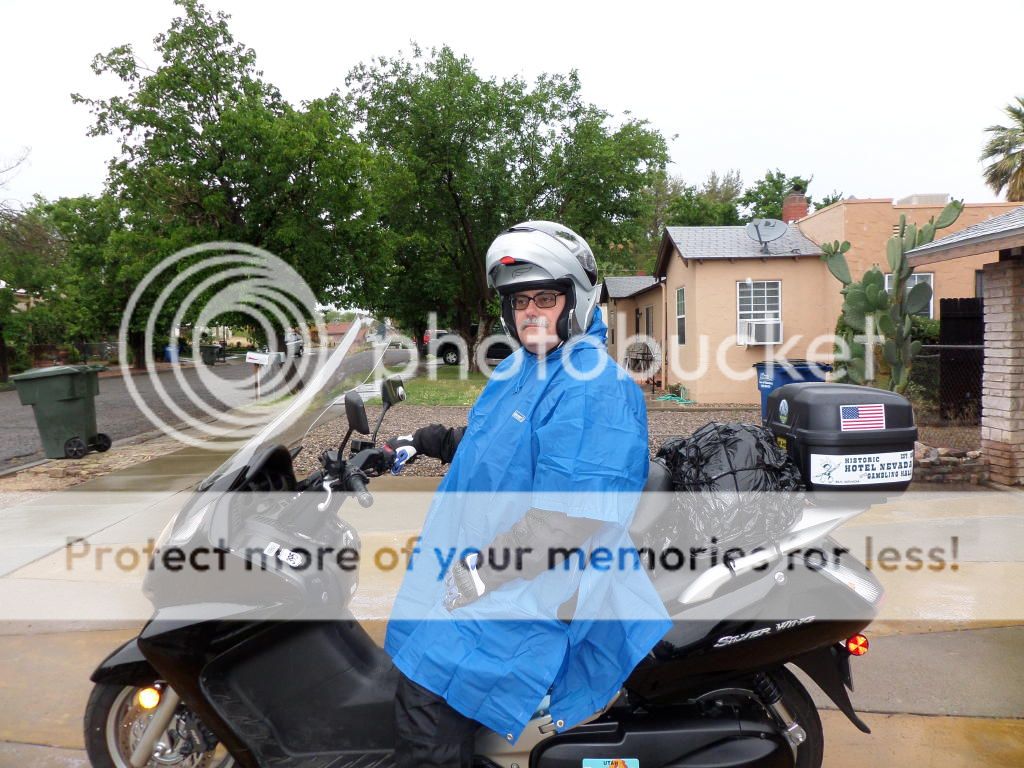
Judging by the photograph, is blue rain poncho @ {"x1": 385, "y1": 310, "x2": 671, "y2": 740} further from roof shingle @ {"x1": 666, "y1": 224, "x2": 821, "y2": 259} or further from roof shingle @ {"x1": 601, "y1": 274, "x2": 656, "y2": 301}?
roof shingle @ {"x1": 601, "y1": 274, "x2": 656, "y2": 301}

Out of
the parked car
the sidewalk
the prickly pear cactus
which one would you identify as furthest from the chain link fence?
the parked car

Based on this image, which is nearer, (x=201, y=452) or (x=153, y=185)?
(x=201, y=452)

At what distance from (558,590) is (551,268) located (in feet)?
2.82

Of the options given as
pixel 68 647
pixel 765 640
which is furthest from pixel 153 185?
pixel 765 640

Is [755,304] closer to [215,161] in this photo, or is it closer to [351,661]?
[215,161]

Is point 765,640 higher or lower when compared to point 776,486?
lower

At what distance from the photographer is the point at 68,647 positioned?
380cm

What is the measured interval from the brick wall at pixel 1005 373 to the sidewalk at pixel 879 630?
0.47 metres

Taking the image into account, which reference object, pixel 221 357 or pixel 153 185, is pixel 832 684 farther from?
pixel 221 357

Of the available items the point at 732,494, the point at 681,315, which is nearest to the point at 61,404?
the point at 732,494

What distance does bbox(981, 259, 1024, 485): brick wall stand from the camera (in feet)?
22.8

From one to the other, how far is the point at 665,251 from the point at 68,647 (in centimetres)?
1635

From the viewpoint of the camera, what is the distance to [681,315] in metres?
17.4

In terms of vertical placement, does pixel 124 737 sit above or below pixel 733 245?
below
